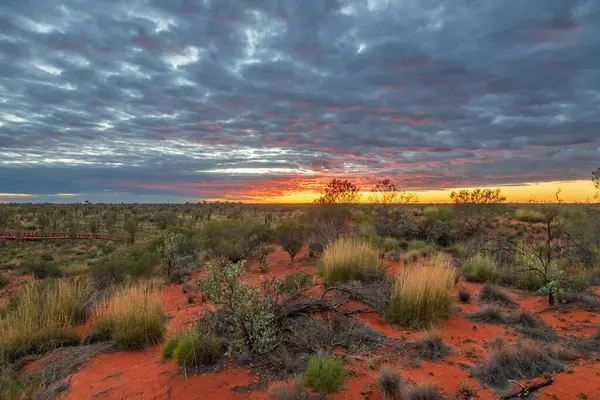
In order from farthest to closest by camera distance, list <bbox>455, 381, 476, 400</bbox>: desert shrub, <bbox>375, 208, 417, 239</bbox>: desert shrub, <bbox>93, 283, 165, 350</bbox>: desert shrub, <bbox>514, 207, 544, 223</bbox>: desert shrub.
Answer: <bbox>514, 207, 544, 223</bbox>: desert shrub → <bbox>375, 208, 417, 239</bbox>: desert shrub → <bbox>93, 283, 165, 350</bbox>: desert shrub → <bbox>455, 381, 476, 400</bbox>: desert shrub

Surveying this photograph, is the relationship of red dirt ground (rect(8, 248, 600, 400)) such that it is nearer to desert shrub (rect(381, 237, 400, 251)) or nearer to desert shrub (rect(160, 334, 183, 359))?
desert shrub (rect(160, 334, 183, 359))

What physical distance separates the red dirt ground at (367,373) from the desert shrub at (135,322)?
10.6 inches

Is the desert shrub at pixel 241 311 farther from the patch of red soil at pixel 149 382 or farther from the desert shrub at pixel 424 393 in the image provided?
the desert shrub at pixel 424 393

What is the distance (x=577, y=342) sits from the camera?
5.69 metres

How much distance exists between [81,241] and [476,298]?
1101 inches

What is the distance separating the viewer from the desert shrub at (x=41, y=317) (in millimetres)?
7031

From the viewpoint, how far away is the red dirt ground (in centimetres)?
447

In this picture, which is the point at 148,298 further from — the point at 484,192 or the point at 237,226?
the point at 484,192

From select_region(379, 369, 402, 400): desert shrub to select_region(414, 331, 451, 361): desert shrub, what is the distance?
126 centimetres

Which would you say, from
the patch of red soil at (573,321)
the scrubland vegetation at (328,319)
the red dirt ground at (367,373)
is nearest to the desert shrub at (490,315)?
the scrubland vegetation at (328,319)

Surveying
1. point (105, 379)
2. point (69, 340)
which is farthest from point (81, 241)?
point (105, 379)

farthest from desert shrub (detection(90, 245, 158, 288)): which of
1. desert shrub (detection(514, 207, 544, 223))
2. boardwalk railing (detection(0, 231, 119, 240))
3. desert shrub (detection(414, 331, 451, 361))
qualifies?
desert shrub (detection(514, 207, 544, 223))

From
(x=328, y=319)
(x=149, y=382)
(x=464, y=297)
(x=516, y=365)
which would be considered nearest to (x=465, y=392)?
(x=516, y=365)

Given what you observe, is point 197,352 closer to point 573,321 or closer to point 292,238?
point 573,321
